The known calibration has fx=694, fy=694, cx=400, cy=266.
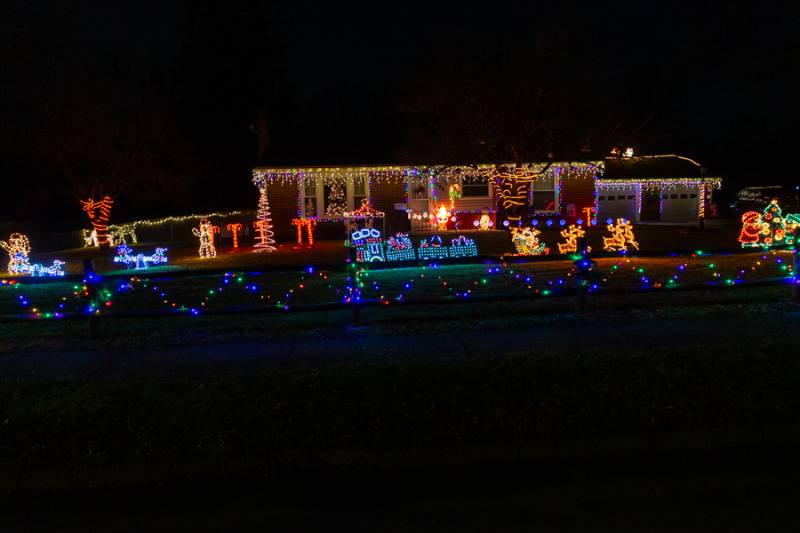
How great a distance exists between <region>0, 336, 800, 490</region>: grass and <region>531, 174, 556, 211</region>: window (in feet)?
Result: 70.1

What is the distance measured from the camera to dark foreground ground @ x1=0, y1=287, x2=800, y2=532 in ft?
14.5

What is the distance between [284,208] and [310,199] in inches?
41.5

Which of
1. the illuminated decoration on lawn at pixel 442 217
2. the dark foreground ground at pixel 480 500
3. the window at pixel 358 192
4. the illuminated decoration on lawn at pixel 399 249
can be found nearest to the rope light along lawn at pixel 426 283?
the illuminated decoration on lawn at pixel 399 249

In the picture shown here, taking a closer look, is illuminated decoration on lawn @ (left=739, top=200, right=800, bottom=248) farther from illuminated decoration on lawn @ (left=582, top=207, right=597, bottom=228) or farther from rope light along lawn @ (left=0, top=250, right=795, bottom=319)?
illuminated decoration on lawn @ (left=582, top=207, right=597, bottom=228)

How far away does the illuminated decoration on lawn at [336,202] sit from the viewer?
26281 mm

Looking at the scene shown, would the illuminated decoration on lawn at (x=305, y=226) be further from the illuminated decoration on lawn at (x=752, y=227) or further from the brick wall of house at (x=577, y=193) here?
the illuminated decoration on lawn at (x=752, y=227)

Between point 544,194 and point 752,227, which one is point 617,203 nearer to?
point 544,194

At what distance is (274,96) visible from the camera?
4181cm

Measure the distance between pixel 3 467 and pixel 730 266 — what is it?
44.1ft

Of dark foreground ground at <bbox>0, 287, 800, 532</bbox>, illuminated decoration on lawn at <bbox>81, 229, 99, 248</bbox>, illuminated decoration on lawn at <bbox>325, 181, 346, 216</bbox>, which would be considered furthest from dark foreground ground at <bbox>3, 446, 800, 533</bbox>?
illuminated decoration on lawn at <bbox>81, 229, 99, 248</bbox>

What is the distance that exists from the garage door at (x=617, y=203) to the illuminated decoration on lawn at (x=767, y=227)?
44.0 feet

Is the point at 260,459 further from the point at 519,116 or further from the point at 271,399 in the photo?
the point at 519,116

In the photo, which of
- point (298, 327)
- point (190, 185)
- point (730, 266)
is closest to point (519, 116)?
point (730, 266)

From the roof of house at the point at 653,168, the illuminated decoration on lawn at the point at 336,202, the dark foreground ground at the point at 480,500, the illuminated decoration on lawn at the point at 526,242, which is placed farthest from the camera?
the roof of house at the point at 653,168
